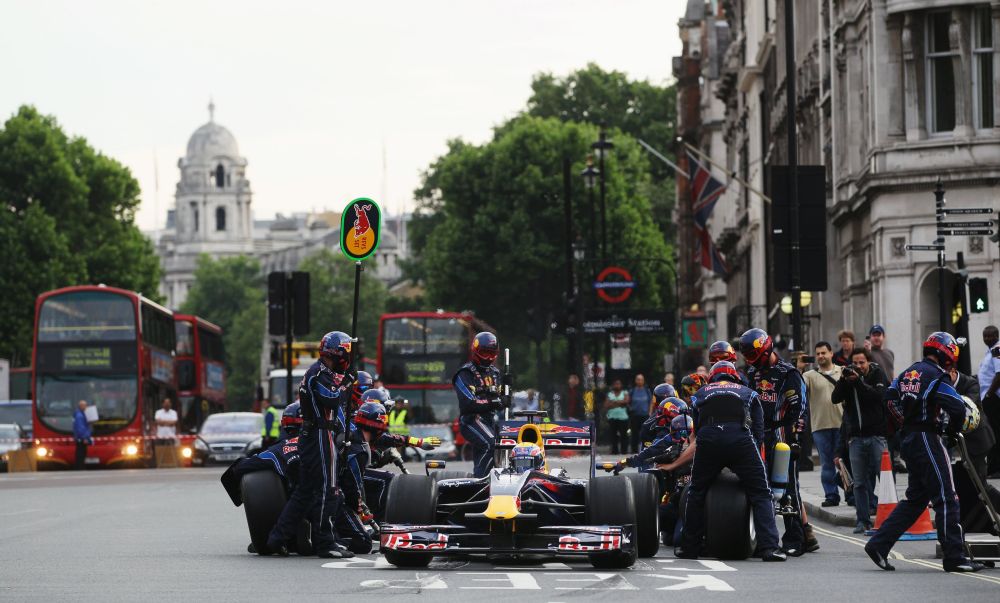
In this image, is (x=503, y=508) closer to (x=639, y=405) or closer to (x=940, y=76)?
(x=940, y=76)

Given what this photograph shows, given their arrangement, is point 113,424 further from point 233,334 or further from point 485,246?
point 233,334

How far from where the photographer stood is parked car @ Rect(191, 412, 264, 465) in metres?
49.0

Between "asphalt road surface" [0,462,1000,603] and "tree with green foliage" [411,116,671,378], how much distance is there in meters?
57.9

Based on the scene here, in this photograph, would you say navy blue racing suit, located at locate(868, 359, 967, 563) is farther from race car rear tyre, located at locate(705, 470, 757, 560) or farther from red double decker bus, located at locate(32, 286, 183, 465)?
red double decker bus, located at locate(32, 286, 183, 465)

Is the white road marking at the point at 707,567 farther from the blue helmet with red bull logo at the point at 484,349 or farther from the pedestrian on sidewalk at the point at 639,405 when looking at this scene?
the pedestrian on sidewalk at the point at 639,405

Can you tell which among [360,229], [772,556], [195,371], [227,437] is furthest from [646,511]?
[195,371]

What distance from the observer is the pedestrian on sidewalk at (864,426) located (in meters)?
19.5

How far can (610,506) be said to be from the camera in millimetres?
15172

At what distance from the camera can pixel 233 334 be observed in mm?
175125

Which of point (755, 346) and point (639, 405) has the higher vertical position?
point (755, 346)

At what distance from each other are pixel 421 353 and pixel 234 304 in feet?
450

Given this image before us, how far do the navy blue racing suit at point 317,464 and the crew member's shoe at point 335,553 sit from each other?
3 centimetres

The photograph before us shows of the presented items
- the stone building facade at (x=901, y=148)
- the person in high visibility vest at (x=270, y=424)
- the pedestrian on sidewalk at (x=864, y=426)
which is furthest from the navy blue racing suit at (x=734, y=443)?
the person in high visibility vest at (x=270, y=424)

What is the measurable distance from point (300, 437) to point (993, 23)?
21.1 metres
